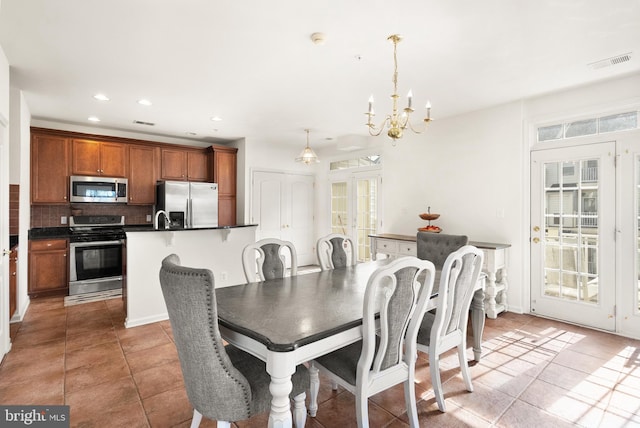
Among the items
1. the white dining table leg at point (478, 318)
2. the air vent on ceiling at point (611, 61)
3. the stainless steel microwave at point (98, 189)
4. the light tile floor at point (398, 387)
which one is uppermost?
the air vent on ceiling at point (611, 61)

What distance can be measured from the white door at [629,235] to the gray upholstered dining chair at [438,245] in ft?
5.25

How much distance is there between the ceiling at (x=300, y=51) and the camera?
215 centimetres

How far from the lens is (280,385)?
4.29ft

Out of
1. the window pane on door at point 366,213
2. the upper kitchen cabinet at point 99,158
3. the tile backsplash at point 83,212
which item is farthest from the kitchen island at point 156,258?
the window pane on door at point 366,213

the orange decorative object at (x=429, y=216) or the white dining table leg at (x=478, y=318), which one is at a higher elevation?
the orange decorative object at (x=429, y=216)

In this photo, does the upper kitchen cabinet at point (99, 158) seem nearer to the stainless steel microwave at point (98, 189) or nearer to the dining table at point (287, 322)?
the stainless steel microwave at point (98, 189)

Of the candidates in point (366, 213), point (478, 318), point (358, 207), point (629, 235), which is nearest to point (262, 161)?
point (358, 207)

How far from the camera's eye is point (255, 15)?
222 centimetres

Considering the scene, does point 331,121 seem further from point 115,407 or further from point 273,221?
point 115,407

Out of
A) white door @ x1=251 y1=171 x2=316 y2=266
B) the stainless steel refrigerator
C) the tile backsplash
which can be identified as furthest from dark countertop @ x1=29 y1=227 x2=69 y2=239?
white door @ x1=251 y1=171 x2=316 y2=266

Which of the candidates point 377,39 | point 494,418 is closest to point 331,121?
point 377,39

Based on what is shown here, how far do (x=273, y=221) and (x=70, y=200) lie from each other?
3254 mm

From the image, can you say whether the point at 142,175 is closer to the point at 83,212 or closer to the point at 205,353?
the point at 83,212

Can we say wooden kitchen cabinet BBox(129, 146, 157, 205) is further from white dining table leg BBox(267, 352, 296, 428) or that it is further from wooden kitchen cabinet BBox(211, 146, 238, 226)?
white dining table leg BBox(267, 352, 296, 428)
